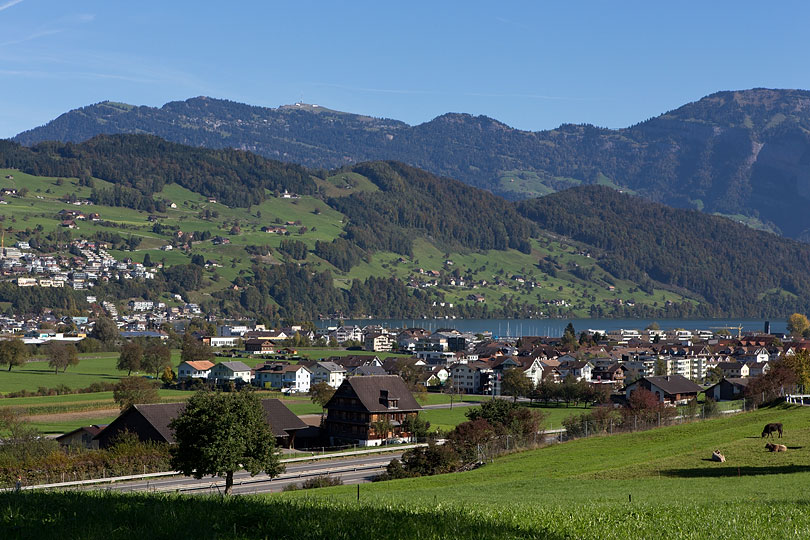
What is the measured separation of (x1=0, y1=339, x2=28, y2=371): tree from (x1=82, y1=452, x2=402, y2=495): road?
83.3m

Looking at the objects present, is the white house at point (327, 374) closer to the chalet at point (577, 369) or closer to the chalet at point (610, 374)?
the chalet at point (577, 369)

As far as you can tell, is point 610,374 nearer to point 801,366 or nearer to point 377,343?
point 801,366

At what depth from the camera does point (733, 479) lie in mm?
28219

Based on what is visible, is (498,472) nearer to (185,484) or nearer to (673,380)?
(185,484)

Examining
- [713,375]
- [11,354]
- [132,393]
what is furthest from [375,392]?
[713,375]

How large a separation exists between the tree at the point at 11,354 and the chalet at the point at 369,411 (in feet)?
231

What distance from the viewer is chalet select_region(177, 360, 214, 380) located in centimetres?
11894

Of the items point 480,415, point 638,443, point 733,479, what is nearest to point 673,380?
point 480,415

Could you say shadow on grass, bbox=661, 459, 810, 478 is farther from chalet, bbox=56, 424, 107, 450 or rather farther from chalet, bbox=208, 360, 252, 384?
chalet, bbox=208, 360, 252, 384

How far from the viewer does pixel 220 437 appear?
39.4 meters

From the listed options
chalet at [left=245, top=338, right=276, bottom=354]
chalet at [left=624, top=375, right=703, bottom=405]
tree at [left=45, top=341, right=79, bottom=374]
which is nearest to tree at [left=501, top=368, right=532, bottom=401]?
chalet at [left=624, top=375, right=703, bottom=405]

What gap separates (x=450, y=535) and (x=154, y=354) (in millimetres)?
114234

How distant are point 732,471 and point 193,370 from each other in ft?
318

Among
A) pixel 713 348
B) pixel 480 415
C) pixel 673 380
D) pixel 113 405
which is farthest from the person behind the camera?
pixel 713 348
